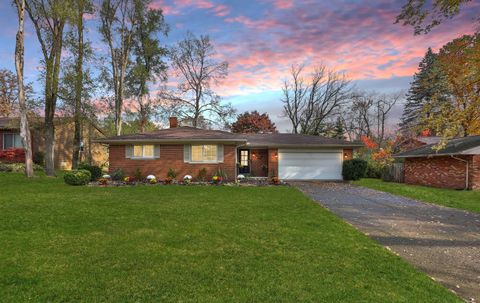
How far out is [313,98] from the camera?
40.8 m

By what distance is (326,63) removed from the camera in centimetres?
3997

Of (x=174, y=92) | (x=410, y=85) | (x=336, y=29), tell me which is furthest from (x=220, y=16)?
(x=410, y=85)

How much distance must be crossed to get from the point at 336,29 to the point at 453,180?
11.7 meters

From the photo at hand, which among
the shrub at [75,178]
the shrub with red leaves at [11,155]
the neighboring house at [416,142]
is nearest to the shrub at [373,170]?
the neighboring house at [416,142]

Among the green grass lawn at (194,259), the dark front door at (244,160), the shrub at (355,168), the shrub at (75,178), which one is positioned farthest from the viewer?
the dark front door at (244,160)

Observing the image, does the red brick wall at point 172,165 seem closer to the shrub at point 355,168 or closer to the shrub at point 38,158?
the shrub at point 355,168

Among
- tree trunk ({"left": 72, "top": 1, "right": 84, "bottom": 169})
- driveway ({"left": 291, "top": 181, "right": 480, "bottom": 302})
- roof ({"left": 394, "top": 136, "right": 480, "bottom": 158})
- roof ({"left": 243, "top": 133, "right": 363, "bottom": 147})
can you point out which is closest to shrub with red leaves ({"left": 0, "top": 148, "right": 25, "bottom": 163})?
tree trunk ({"left": 72, "top": 1, "right": 84, "bottom": 169})

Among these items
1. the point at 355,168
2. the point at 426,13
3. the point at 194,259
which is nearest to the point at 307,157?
the point at 355,168

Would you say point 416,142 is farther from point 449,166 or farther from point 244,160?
point 244,160

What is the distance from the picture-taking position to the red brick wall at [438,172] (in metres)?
18.4

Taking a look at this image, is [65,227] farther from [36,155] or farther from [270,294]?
[36,155]

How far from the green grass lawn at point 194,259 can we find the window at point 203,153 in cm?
1011

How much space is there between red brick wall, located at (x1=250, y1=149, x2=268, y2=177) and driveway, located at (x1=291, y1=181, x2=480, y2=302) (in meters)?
11.6

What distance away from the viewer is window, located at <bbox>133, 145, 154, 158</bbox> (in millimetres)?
18844
